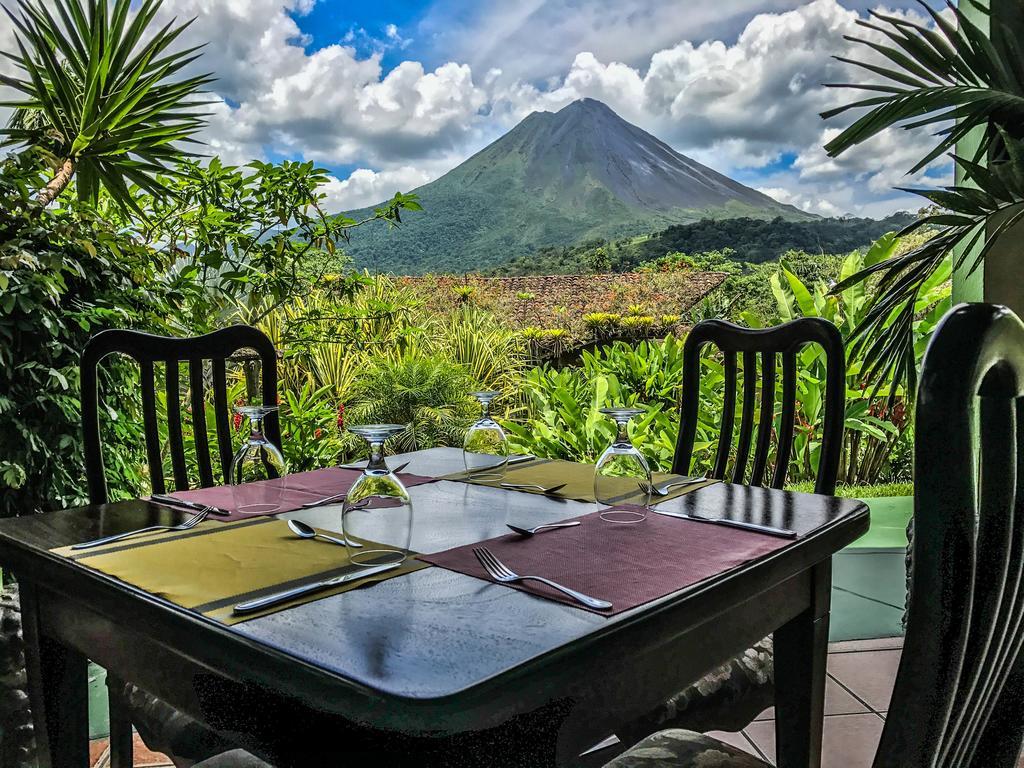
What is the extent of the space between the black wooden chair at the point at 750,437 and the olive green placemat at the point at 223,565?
0.55 metres

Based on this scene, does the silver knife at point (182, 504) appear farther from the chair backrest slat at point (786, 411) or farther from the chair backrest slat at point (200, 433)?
the chair backrest slat at point (786, 411)

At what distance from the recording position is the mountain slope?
26.5 ft

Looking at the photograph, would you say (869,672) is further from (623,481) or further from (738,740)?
(623,481)

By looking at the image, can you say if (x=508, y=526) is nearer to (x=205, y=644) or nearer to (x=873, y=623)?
(x=205, y=644)

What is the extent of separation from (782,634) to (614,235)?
7.32 meters

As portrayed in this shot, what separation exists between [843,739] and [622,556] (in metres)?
1.24

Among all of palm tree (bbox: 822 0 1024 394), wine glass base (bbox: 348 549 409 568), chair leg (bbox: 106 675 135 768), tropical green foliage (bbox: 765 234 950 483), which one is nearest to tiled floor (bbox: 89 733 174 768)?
chair leg (bbox: 106 675 135 768)

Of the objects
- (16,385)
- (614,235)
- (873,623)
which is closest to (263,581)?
(16,385)

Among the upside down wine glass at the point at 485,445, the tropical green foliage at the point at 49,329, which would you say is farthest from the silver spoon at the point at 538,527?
the tropical green foliage at the point at 49,329

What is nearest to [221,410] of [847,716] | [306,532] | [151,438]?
[151,438]

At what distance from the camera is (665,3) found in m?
8.44

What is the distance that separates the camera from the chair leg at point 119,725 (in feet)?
4.02

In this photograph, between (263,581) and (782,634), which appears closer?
(263,581)

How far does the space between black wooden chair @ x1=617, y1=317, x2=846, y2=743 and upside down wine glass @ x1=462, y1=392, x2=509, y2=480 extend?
460 mm
